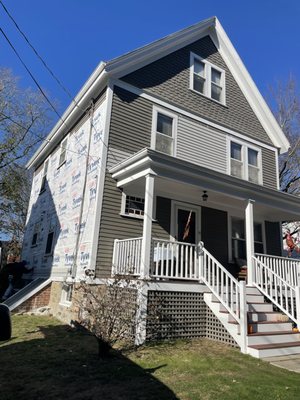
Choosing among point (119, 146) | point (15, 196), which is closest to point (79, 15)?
point (119, 146)

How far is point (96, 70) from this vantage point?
10.3 m

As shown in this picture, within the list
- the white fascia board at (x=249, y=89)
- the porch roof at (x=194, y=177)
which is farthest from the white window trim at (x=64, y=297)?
the white fascia board at (x=249, y=89)

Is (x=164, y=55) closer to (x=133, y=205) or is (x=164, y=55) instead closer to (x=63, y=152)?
(x=63, y=152)

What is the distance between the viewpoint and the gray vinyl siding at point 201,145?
11414 mm

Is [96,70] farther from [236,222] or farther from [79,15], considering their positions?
[236,222]

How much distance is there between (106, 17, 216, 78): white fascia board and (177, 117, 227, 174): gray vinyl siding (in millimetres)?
2406

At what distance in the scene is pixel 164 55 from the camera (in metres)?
11.9

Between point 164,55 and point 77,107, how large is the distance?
12.2 feet

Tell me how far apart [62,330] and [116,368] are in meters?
3.73

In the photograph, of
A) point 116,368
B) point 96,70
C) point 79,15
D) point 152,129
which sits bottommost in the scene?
point 116,368

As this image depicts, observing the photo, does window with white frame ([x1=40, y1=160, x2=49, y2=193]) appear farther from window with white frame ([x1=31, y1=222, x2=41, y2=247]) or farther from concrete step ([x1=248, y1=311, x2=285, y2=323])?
concrete step ([x1=248, y1=311, x2=285, y2=323])

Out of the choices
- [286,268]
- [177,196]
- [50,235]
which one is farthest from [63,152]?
[286,268]

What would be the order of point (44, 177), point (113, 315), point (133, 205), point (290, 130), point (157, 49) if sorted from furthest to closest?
point (290, 130) → point (44, 177) → point (157, 49) → point (133, 205) → point (113, 315)

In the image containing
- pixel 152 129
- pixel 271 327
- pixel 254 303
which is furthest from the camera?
pixel 152 129
